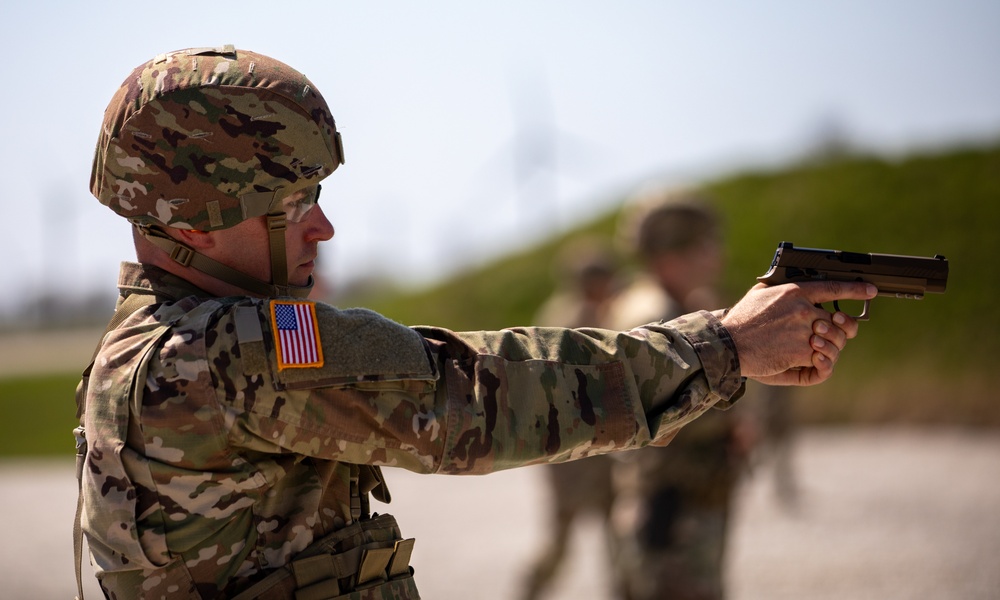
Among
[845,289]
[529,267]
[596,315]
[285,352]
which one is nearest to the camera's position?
[285,352]

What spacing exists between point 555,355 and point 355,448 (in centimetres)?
54

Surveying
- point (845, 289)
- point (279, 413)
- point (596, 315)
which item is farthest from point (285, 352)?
point (596, 315)

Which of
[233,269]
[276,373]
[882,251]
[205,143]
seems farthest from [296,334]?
[882,251]

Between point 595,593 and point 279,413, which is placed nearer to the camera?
point 279,413

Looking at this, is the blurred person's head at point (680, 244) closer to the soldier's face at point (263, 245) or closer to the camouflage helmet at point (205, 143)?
the soldier's face at point (263, 245)

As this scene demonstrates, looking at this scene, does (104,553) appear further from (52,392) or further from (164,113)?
(52,392)

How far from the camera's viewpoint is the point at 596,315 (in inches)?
373

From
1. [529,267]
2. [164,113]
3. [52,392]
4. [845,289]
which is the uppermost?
[164,113]

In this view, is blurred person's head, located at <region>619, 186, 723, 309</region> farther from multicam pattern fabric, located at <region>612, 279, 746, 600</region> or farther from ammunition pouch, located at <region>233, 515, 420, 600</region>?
ammunition pouch, located at <region>233, 515, 420, 600</region>

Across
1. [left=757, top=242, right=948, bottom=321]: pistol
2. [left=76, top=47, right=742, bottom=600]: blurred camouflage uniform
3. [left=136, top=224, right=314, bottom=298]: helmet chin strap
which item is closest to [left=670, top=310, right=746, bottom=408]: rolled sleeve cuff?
[left=76, top=47, right=742, bottom=600]: blurred camouflage uniform

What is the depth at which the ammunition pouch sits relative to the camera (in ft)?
8.34

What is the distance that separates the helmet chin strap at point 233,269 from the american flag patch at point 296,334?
0.27m

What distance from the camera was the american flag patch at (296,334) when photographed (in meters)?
2.39

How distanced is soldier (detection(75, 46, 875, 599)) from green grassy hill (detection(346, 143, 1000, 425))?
18288 mm
